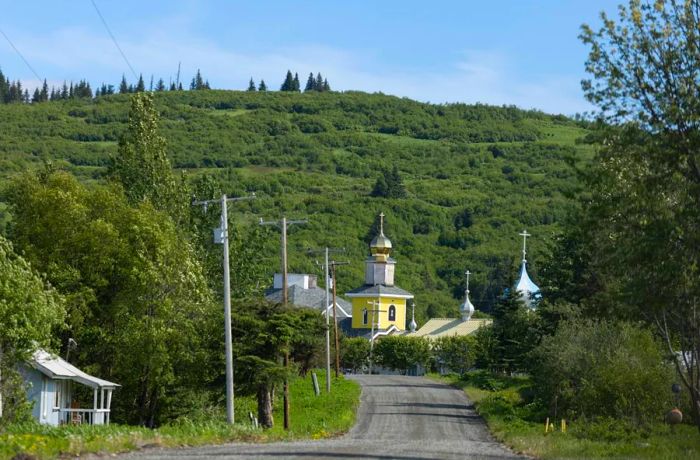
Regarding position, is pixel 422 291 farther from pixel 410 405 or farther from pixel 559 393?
pixel 559 393

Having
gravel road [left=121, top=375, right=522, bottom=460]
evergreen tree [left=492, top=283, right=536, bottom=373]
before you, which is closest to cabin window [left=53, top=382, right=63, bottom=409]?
gravel road [left=121, top=375, right=522, bottom=460]

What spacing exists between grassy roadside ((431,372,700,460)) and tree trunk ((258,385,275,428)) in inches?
341

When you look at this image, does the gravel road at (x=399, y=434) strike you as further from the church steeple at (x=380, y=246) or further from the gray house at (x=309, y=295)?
the church steeple at (x=380, y=246)

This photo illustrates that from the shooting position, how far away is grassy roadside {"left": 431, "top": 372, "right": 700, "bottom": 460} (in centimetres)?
3147

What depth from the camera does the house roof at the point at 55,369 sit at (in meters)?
44.6

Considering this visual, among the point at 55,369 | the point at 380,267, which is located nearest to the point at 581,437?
the point at 55,369

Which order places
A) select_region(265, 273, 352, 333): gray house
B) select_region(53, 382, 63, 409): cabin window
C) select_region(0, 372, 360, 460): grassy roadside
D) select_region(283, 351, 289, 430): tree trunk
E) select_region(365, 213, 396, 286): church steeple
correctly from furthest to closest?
1. select_region(365, 213, 396, 286): church steeple
2. select_region(265, 273, 352, 333): gray house
3. select_region(283, 351, 289, 430): tree trunk
4. select_region(53, 382, 63, 409): cabin window
5. select_region(0, 372, 360, 460): grassy roadside

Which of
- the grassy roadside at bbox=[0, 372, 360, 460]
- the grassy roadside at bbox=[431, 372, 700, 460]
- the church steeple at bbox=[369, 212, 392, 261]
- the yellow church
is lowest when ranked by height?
the grassy roadside at bbox=[431, 372, 700, 460]

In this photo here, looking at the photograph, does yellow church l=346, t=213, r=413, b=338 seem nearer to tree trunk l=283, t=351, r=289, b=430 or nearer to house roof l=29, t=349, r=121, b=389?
tree trunk l=283, t=351, r=289, b=430

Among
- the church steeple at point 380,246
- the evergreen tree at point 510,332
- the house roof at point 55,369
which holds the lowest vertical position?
the house roof at point 55,369

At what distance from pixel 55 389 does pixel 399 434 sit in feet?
42.2

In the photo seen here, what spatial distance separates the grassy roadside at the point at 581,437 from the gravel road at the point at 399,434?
78 centimetres

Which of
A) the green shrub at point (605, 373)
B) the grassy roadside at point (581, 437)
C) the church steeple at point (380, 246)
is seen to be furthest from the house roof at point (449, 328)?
the green shrub at point (605, 373)

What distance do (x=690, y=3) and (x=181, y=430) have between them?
1753 cm
